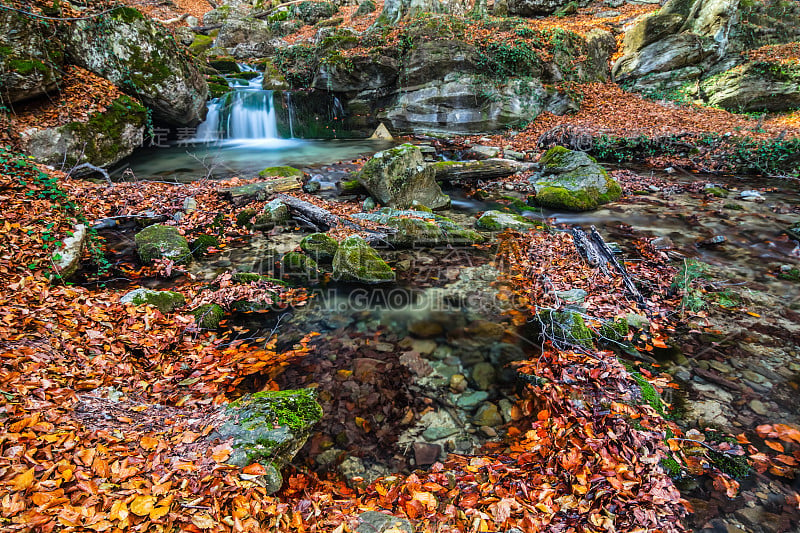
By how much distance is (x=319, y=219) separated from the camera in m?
7.55

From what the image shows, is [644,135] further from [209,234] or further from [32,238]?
[32,238]

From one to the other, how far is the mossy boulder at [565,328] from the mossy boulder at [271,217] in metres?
5.99

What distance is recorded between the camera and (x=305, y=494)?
263cm

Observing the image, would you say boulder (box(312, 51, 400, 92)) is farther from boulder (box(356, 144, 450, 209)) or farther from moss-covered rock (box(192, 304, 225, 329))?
moss-covered rock (box(192, 304, 225, 329))

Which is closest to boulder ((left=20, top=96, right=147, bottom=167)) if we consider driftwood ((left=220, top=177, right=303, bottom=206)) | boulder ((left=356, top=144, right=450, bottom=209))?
driftwood ((left=220, top=177, right=303, bottom=206))

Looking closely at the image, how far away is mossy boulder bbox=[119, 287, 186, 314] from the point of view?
4.42 metres

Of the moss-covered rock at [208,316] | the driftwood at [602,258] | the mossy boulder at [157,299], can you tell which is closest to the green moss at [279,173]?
the mossy boulder at [157,299]

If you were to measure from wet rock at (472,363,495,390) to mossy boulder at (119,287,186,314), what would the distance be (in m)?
4.09

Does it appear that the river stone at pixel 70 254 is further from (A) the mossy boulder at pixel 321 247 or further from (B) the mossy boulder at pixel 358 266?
(B) the mossy boulder at pixel 358 266

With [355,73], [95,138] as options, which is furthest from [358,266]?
[355,73]

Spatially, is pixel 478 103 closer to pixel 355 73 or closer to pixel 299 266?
pixel 355 73

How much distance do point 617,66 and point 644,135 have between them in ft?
28.8

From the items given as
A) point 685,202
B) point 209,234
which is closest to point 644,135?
point 685,202

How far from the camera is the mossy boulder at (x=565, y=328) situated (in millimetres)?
3982
